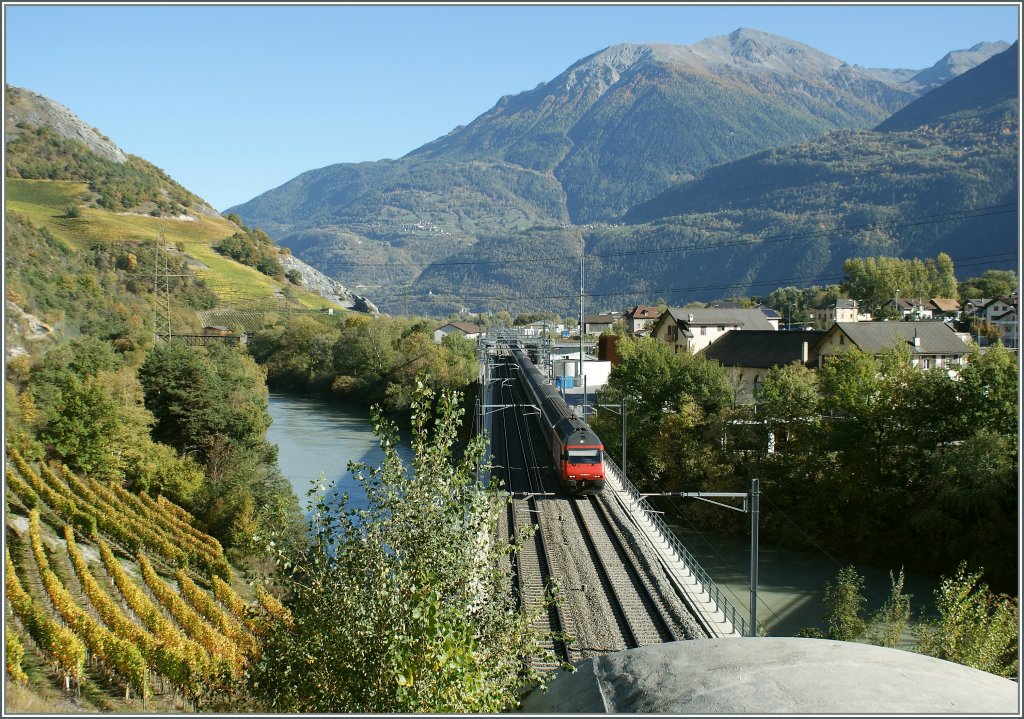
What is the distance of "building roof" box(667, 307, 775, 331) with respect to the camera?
63.1 metres

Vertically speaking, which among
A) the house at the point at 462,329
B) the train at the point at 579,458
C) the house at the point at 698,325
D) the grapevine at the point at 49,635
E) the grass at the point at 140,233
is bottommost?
the grapevine at the point at 49,635

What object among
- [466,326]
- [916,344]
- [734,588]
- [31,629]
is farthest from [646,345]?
[466,326]

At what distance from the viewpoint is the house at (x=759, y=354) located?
48906 millimetres

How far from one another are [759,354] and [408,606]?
4753cm

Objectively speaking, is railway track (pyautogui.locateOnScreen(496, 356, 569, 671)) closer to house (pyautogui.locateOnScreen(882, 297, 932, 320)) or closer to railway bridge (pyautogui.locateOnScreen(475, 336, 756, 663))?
railway bridge (pyautogui.locateOnScreen(475, 336, 756, 663))

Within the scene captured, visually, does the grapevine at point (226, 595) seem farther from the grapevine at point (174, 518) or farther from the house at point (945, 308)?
the house at point (945, 308)

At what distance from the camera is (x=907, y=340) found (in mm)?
47969

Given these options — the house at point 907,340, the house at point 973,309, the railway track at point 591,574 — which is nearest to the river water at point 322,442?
the railway track at point 591,574

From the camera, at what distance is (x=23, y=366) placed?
3809 centimetres

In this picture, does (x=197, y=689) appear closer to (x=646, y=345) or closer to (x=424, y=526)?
(x=424, y=526)

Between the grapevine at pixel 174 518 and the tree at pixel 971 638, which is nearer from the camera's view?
the tree at pixel 971 638

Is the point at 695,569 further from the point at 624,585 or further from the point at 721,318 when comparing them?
the point at 721,318

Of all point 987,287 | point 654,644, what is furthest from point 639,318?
point 654,644

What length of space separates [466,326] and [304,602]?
109m
